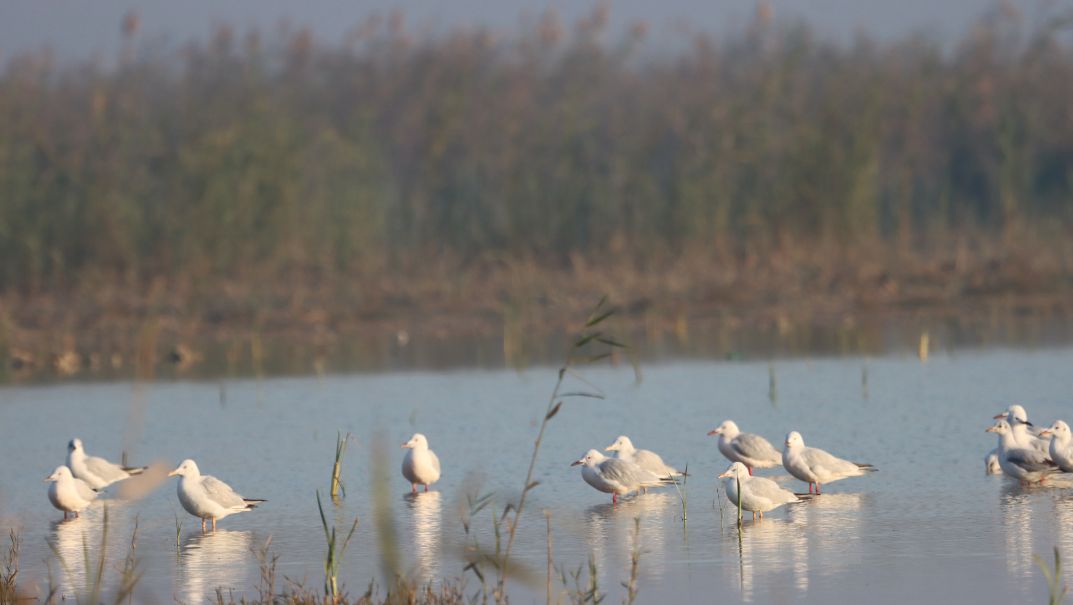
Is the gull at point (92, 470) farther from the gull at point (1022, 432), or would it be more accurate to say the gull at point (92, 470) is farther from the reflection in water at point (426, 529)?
the gull at point (1022, 432)

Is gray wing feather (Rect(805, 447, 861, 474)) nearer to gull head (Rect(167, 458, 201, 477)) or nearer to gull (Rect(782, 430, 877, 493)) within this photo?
gull (Rect(782, 430, 877, 493))

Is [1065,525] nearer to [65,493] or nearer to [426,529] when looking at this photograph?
[426,529]

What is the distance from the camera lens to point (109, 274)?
76.0ft

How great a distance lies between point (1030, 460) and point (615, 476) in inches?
90.0

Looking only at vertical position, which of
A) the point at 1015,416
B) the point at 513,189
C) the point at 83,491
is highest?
the point at 513,189

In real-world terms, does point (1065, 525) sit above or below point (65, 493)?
below

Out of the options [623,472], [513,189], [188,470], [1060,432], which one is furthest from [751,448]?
[513,189]

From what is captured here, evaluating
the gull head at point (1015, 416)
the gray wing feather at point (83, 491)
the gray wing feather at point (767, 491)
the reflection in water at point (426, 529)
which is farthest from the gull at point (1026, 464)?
the gray wing feather at point (83, 491)

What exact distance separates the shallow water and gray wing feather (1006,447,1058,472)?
15 centimetres

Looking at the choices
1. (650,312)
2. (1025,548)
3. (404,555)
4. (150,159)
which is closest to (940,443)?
(1025,548)

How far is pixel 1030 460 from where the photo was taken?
9375 millimetres

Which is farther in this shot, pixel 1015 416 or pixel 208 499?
pixel 1015 416

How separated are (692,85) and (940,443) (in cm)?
2969

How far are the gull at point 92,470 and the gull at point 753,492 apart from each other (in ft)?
13.3
